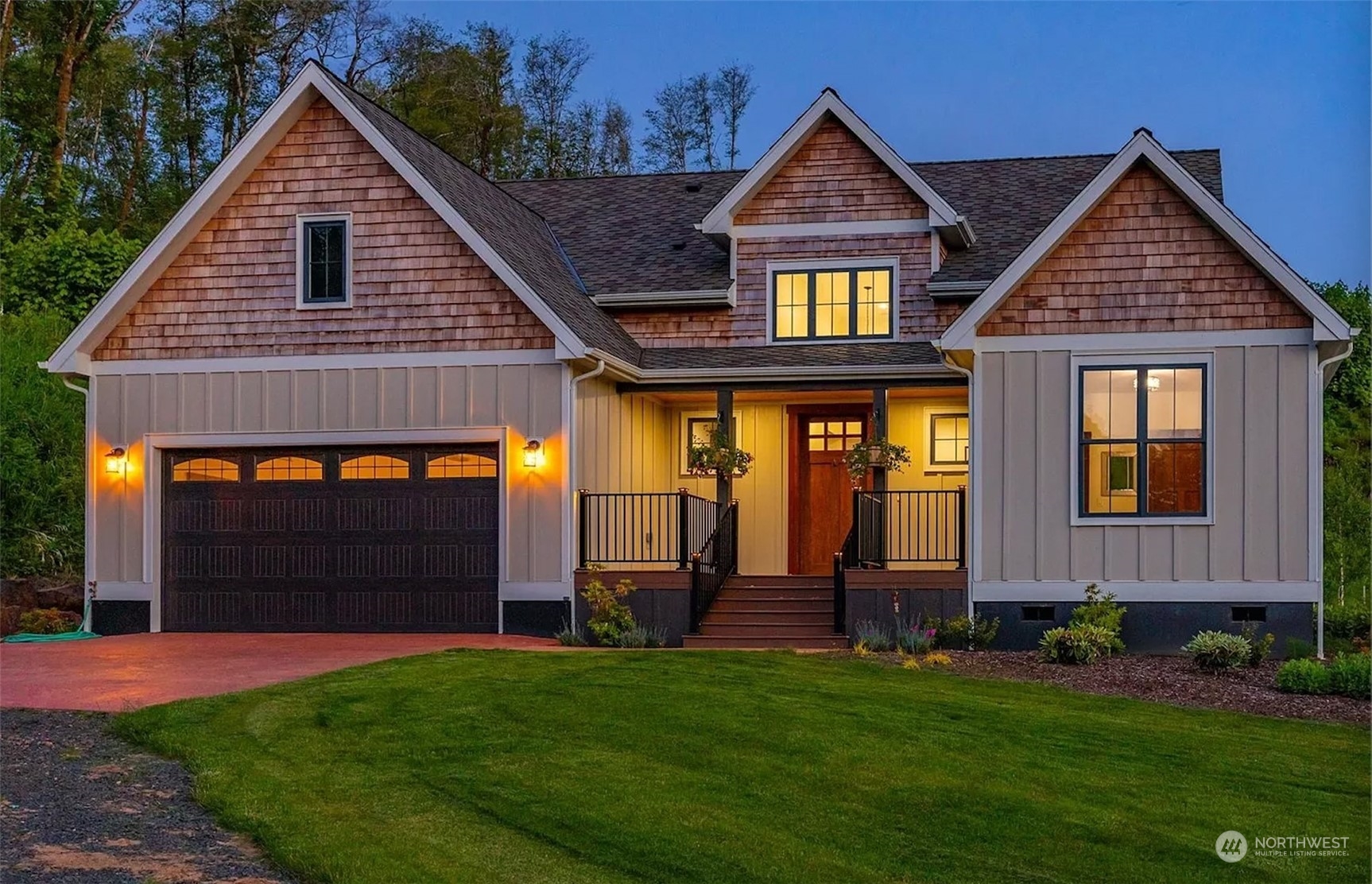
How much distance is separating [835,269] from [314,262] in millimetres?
6345

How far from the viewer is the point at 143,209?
39.5 meters

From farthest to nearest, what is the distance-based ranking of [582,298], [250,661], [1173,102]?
[1173,102] → [582,298] → [250,661]

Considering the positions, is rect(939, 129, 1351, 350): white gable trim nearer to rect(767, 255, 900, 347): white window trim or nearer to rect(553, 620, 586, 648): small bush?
rect(767, 255, 900, 347): white window trim

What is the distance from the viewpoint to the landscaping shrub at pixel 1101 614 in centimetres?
1518

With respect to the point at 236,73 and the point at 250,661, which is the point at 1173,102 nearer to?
the point at 236,73

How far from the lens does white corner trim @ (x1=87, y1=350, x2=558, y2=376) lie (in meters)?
17.2

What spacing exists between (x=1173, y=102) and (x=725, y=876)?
164 feet

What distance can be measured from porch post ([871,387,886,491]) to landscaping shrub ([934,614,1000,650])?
95.5 inches

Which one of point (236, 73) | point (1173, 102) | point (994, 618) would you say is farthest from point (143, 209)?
point (1173, 102)

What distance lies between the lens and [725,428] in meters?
18.3

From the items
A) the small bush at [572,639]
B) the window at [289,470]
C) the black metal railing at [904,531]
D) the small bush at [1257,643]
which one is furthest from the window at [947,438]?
the window at [289,470]

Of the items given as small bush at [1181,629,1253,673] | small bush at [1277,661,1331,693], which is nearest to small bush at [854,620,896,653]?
small bush at [1181,629,1253,673]

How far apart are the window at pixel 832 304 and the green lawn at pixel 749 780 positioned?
7380mm

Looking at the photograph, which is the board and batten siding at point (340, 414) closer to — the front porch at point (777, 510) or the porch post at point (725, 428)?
the front porch at point (777, 510)
